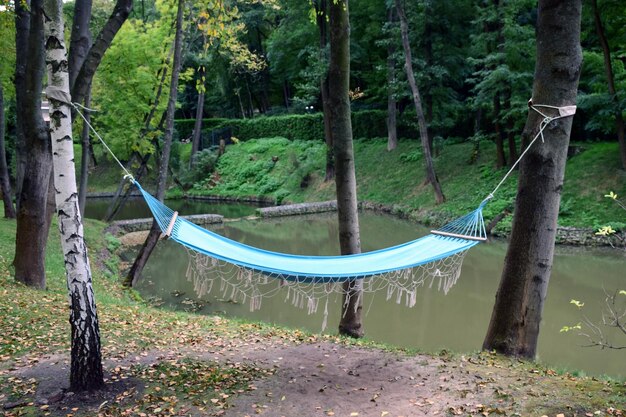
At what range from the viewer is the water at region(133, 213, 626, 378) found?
6.23 metres

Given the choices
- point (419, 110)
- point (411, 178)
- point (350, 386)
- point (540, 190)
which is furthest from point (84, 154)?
point (411, 178)

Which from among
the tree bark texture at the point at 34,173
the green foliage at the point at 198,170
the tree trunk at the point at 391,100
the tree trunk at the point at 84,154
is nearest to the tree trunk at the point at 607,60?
the tree trunk at the point at 391,100

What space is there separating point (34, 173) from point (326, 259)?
3.36 metres

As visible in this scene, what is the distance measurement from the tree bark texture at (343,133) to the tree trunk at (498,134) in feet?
31.8

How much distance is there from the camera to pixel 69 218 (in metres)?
3.55

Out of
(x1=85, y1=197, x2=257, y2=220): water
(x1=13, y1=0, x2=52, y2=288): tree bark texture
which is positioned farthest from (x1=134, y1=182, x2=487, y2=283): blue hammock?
(x1=85, y1=197, x2=257, y2=220): water

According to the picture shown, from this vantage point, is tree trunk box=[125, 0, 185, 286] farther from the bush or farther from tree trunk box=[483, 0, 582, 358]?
the bush

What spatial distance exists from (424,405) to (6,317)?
3.78 m

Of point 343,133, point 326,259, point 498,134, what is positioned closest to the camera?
point 326,259

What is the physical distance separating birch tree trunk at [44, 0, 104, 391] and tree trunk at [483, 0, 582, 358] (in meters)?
2.93

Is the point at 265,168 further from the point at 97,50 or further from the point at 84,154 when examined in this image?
the point at 97,50

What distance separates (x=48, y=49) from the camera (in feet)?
11.7

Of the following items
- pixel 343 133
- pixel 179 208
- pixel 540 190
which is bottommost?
pixel 179 208

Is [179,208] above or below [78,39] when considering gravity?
below
